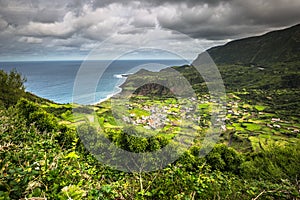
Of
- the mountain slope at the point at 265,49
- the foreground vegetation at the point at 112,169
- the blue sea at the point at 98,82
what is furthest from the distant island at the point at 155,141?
the mountain slope at the point at 265,49

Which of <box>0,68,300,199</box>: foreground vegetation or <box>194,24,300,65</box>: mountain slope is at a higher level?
<box>194,24,300,65</box>: mountain slope

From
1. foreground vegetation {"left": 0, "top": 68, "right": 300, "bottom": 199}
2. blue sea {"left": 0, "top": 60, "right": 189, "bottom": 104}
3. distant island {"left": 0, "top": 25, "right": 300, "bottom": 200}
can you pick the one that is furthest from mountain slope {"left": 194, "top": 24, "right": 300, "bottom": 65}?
foreground vegetation {"left": 0, "top": 68, "right": 300, "bottom": 199}

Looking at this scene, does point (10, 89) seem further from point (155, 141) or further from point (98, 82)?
point (155, 141)

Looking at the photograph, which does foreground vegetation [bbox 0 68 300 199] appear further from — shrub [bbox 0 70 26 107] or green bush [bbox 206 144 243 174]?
shrub [bbox 0 70 26 107]

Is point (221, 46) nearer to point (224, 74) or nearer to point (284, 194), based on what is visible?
point (224, 74)

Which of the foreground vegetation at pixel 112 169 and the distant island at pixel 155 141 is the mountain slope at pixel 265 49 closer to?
the distant island at pixel 155 141

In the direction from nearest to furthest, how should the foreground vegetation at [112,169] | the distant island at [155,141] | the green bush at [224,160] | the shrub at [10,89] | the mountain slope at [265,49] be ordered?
the foreground vegetation at [112,169]
the distant island at [155,141]
the green bush at [224,160]
the shrub at [10,89]
the mountain slope at [265,49]

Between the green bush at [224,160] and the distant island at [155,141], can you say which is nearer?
the distant island at [155,141]

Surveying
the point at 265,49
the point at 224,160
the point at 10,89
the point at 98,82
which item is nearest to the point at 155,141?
the point at 224,160

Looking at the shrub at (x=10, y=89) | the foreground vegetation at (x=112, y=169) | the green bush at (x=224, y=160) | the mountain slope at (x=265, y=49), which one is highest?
the mountain slope at (x=265, y=49)
